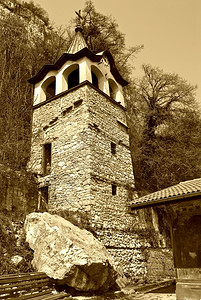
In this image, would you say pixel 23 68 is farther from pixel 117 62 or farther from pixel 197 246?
pixel 197 246

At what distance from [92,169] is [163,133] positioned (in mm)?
7985

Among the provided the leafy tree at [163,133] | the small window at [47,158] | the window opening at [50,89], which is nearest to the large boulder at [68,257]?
the small window at [47,158]

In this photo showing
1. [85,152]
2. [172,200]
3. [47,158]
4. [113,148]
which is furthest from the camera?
[47,158]

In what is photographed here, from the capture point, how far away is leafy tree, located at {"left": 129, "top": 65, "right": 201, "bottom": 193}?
1364 cm

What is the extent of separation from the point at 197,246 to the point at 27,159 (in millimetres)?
8474

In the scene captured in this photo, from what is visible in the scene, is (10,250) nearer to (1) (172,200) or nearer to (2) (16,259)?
(2) (16,259)

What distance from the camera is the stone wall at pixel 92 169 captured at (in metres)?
8.66

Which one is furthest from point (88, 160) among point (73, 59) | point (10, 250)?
point (73, 59)

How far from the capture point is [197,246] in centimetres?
595

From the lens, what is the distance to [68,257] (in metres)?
5.77

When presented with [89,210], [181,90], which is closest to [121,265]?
[89,210]

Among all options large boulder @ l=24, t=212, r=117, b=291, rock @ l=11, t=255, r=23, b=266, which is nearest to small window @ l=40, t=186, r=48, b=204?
large boulder @ l=24, t=212, r=117, b=291

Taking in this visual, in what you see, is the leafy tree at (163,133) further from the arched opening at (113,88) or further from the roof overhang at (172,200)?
the roof overhang at (172,200)

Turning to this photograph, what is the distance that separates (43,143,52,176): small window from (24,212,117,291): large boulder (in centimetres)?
397
